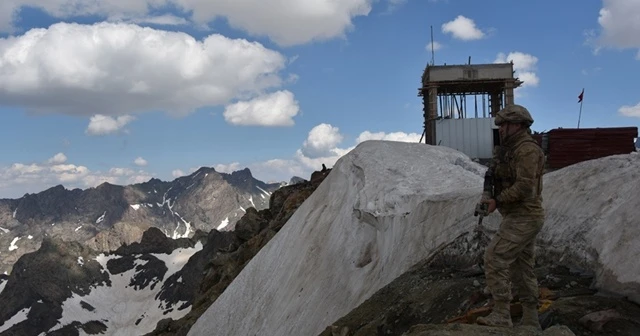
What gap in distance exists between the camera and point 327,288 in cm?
1546

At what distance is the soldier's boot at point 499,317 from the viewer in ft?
21.7

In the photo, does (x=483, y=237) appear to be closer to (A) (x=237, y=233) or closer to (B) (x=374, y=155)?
(B) (x=374, y=155)

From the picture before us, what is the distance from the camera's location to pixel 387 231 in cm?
1488

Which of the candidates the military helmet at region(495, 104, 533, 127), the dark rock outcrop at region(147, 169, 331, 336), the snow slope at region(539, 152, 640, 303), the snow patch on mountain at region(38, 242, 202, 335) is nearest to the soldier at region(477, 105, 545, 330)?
the military helmet at region(495, 104, 533, 127)

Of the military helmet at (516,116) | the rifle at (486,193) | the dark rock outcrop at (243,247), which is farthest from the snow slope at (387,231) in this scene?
the dark rock outcrop at (243,247)

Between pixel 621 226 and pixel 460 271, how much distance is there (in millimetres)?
2875

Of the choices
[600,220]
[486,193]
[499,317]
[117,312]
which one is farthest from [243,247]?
[117,312]

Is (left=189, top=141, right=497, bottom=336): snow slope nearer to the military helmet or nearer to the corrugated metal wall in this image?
the military helmet

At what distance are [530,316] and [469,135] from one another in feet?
86.9

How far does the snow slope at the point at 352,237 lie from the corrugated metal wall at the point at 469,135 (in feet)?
34.7

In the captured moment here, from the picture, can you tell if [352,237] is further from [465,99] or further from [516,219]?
[465,99]

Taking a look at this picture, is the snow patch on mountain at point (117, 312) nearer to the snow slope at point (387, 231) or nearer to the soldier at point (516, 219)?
the snow slope at point (387, 231)

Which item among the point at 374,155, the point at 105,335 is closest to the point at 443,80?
the point at 374,155

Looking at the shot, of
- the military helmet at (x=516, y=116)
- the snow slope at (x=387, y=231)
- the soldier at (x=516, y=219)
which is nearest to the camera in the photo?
the soldier at (x=516, y=219)
